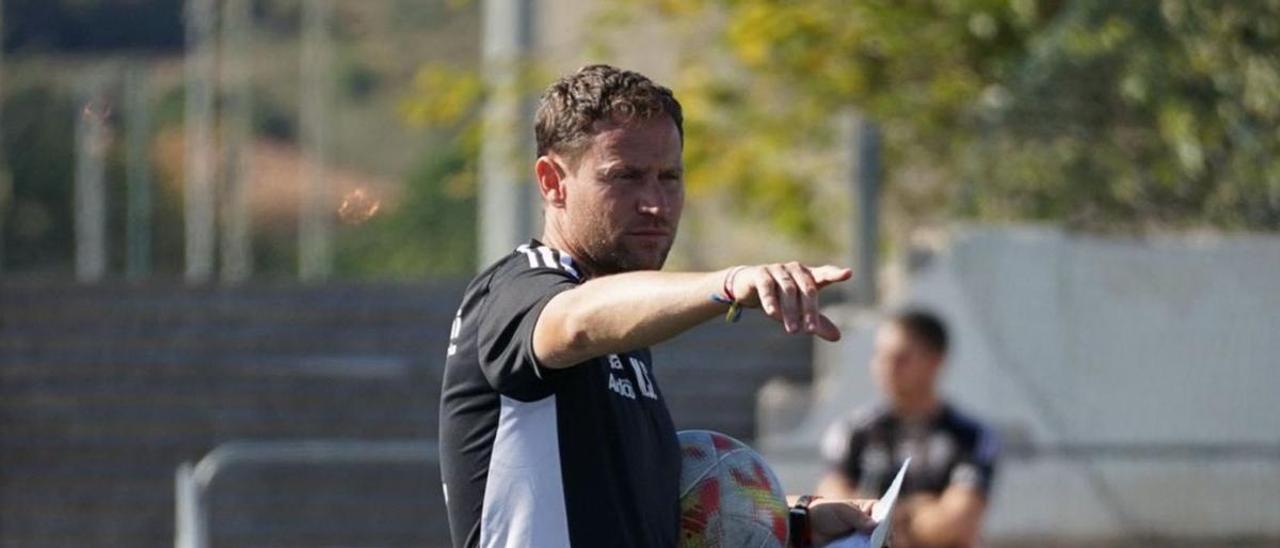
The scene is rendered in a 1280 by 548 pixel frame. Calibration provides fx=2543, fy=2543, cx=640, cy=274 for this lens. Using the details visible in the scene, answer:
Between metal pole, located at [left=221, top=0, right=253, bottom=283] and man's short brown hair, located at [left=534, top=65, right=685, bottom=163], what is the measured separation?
25.2 metres

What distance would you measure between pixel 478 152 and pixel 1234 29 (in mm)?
5464

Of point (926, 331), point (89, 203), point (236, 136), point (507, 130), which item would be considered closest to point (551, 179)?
point (926, 331)

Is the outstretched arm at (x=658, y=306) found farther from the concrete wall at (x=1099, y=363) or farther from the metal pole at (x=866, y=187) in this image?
the metal pole at (x=866, y=187)

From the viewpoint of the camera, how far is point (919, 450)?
26.5ft

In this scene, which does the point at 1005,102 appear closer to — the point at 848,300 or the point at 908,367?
the point at 848,300

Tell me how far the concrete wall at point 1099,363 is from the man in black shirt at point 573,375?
8.11 meters

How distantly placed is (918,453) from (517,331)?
429 cm

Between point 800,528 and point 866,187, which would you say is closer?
point 800,528

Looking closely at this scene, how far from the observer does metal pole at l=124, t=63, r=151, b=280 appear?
73.6ft

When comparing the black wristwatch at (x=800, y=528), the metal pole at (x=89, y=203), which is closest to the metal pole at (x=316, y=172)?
the metal pole at (x=89, y=203)

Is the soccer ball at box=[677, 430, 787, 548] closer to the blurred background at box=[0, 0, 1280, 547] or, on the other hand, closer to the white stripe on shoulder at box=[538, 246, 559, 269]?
the white stripe on shoulder at box=[538, 246, 559, 269]

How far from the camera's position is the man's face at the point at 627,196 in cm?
409

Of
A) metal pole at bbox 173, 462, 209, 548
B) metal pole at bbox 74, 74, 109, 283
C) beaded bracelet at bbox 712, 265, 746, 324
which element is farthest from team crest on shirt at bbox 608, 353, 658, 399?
metal pole at bbox 74, 74, 109, 283

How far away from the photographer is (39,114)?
1123 inches
